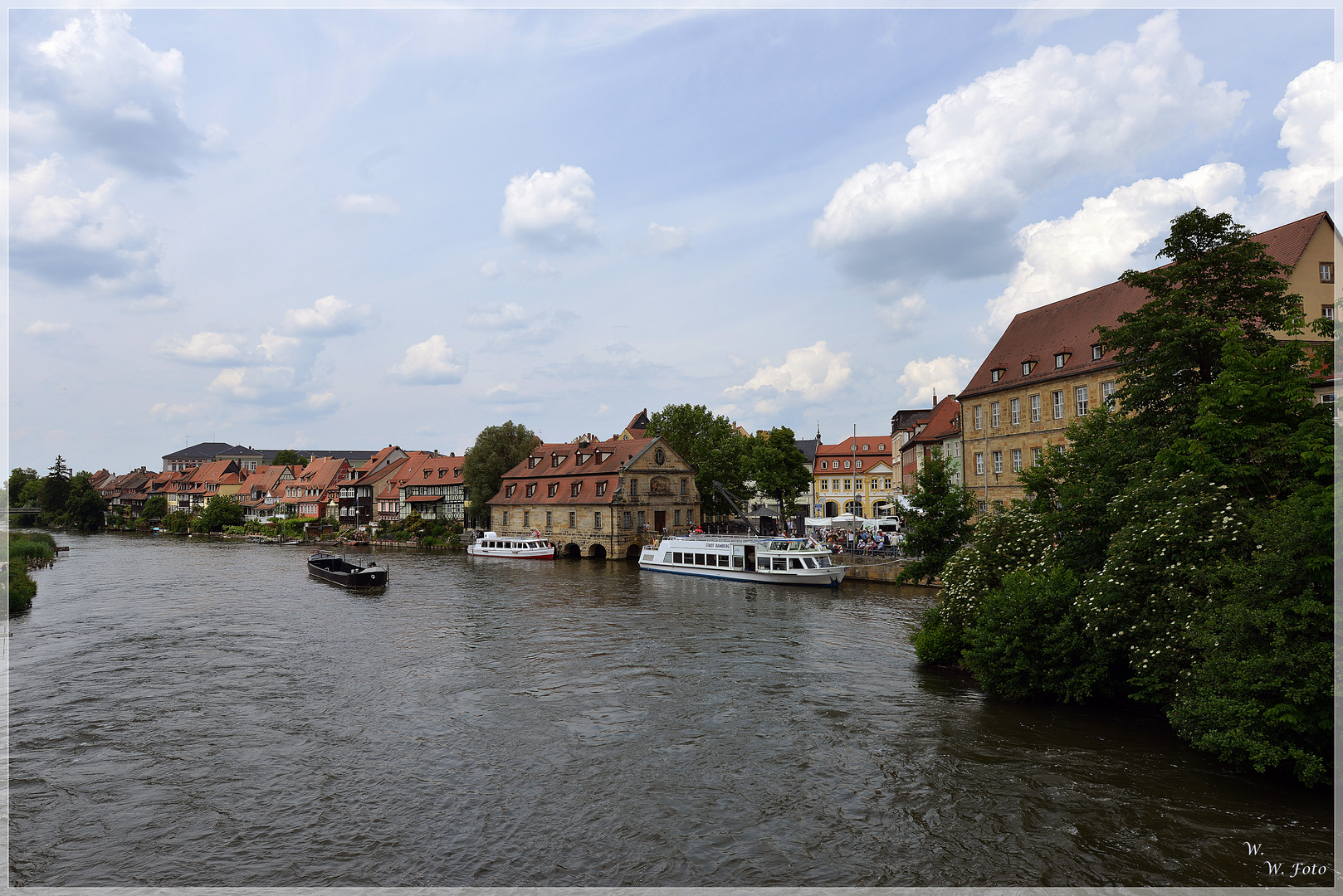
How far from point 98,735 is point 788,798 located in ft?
47.9

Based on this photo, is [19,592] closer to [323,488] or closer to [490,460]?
[490,460]

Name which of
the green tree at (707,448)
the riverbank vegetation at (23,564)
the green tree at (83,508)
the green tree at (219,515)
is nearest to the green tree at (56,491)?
the green tree at (83,508)

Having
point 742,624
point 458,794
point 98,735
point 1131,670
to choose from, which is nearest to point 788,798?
point 458,794

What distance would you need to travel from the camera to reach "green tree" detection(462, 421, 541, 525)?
75312 millimetres

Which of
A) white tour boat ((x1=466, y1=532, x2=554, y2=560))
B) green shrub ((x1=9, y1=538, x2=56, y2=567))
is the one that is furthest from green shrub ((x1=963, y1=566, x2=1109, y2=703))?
green shrub ((x1=9, y1=538, x2=56, y2=567))

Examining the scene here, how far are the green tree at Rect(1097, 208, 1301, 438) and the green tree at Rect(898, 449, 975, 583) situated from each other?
1170 cm

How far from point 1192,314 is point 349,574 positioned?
40.7 meters

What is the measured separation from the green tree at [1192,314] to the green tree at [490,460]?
60405mm

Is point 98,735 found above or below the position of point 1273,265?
A: below

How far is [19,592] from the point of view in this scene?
33719 mm

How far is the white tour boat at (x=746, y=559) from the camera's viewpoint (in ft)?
136

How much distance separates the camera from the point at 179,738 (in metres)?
16.2

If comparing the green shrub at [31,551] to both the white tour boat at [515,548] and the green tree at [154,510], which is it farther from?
the green tree at [154,510]

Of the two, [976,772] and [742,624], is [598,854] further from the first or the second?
[742,624]
